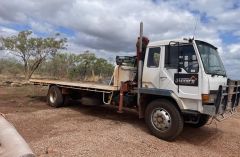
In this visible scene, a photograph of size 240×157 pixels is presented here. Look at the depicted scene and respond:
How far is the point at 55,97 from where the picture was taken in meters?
12.1

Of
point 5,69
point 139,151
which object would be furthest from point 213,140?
point 5,69

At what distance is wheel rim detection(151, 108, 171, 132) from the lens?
25.4ft

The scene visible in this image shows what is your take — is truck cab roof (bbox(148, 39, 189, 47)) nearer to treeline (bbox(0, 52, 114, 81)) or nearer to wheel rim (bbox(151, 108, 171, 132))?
wheel rim (bbox(151, 108, 171, 132))

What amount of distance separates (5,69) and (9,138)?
178ft

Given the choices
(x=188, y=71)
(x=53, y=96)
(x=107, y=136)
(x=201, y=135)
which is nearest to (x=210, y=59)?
(x=188, y=71)

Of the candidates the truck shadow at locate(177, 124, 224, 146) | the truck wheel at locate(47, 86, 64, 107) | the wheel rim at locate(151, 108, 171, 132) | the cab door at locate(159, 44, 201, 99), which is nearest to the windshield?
the cab door at locate(159, 44, 201, 99)

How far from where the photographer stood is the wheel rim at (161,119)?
25.4 feet

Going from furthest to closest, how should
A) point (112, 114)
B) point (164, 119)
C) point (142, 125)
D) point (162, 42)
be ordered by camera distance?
point (112, 114) < point (142, 125) < point (162, 42) < point (164, 119)

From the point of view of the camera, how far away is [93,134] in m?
7.73

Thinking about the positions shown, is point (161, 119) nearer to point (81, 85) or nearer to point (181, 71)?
point (181, 71)

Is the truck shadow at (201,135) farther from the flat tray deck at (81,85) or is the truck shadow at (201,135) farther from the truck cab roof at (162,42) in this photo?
the truck cab roof at (162,42)

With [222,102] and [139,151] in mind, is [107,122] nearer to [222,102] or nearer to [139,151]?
[139,151]

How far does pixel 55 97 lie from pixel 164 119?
18.9 feet

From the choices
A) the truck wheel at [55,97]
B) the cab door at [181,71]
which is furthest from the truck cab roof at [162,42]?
the truck wheel at [55,97]
